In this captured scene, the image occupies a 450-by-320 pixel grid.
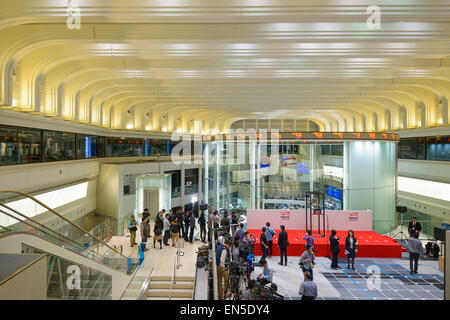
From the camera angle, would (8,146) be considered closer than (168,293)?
No

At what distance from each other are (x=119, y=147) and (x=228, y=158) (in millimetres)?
9783

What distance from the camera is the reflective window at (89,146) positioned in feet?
47.8

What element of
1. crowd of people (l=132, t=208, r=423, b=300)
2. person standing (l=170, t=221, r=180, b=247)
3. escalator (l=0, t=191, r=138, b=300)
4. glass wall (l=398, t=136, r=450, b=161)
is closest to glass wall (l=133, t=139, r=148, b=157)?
crowd of people (l=132, t=208, r=423, b=300)

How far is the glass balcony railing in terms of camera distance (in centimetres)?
512

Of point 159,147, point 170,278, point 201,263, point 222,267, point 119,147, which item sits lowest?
point 170,278

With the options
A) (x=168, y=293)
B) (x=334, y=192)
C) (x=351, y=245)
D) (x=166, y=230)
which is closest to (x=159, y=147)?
(x=166, y=230)

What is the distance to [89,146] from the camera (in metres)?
15.7

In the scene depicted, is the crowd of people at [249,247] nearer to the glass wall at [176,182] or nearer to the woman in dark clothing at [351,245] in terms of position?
the woman in dark clothing at [351,245]

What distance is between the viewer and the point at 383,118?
21797mm

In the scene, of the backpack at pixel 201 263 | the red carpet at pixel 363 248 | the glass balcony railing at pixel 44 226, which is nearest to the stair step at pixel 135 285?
the glass balcony railing at pixel 44 226

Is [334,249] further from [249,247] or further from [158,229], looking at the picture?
[158,229]

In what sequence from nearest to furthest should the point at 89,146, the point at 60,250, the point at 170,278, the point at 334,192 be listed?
the point at 60,250 → the point at 170,278 → the point at 334,192 → the point at 89,146

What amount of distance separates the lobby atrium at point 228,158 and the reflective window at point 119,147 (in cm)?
13

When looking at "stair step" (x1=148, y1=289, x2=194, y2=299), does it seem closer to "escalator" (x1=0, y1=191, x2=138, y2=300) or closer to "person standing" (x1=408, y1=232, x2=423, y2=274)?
"escalator" (x1=0, y1=191, x2=138, y2=300)
